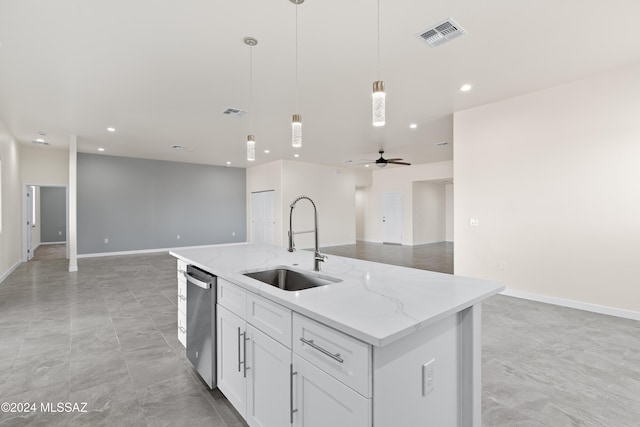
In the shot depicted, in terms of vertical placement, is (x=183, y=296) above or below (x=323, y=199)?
below

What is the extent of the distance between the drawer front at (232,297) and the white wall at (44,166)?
8556 millimetres

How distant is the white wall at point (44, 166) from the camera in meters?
7.45

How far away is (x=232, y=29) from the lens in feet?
8.75

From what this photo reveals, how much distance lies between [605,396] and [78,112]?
6996mm

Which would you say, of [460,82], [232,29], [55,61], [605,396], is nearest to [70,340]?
[55,61]

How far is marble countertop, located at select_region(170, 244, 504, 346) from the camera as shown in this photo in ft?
3.45

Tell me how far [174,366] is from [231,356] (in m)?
1.02

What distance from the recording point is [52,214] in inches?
446

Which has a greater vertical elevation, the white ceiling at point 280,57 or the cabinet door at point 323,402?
the white ceiling at point 280,57

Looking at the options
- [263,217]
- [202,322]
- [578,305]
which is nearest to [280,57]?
[202,322]

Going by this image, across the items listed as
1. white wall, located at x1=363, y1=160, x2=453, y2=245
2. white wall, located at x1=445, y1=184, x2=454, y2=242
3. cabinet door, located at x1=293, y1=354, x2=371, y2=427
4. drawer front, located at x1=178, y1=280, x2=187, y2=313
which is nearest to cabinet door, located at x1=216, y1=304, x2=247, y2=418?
cabinet door, located at x1=293, y1=354, x2=371, y2=427

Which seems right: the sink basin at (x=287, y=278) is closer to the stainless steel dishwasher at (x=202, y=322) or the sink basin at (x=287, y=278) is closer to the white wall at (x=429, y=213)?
the stainless steel dishwasher at (x=202, y=322)

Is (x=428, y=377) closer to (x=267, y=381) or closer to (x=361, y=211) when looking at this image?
(x=267, y=381)

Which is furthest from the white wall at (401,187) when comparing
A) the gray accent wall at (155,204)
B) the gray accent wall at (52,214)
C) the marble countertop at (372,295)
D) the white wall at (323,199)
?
the gray accent wall at (52,214)
